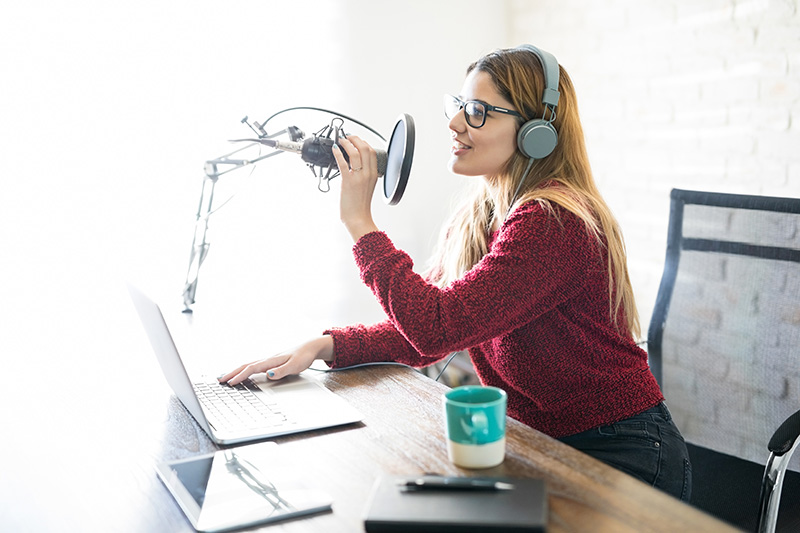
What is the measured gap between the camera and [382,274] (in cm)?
118

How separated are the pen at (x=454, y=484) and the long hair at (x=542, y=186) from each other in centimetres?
54

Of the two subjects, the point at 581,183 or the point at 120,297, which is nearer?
the point at 581,183

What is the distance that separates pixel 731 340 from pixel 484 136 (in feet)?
2.01

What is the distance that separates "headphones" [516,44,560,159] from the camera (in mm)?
1301

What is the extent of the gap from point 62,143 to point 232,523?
179 centimetres

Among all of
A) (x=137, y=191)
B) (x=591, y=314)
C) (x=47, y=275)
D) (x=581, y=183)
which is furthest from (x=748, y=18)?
(x=47, y=275)

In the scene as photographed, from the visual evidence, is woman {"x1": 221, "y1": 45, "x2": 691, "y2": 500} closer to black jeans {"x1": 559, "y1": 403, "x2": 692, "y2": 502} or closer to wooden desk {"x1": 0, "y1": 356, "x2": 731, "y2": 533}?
black jeans {"x1": 559, "y1": 403, "x2": 692, "y2": 502}

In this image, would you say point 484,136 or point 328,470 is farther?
point 484,136

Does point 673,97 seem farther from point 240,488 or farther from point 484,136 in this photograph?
point 240,488

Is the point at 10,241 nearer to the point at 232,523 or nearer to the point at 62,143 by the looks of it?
the point at 62,143

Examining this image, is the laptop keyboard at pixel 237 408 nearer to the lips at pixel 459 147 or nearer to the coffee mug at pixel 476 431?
the coffee mug at pixel 476 431

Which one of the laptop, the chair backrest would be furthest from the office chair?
the laptop

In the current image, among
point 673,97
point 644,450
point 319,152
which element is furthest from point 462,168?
point 673,97

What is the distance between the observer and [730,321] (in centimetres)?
146
